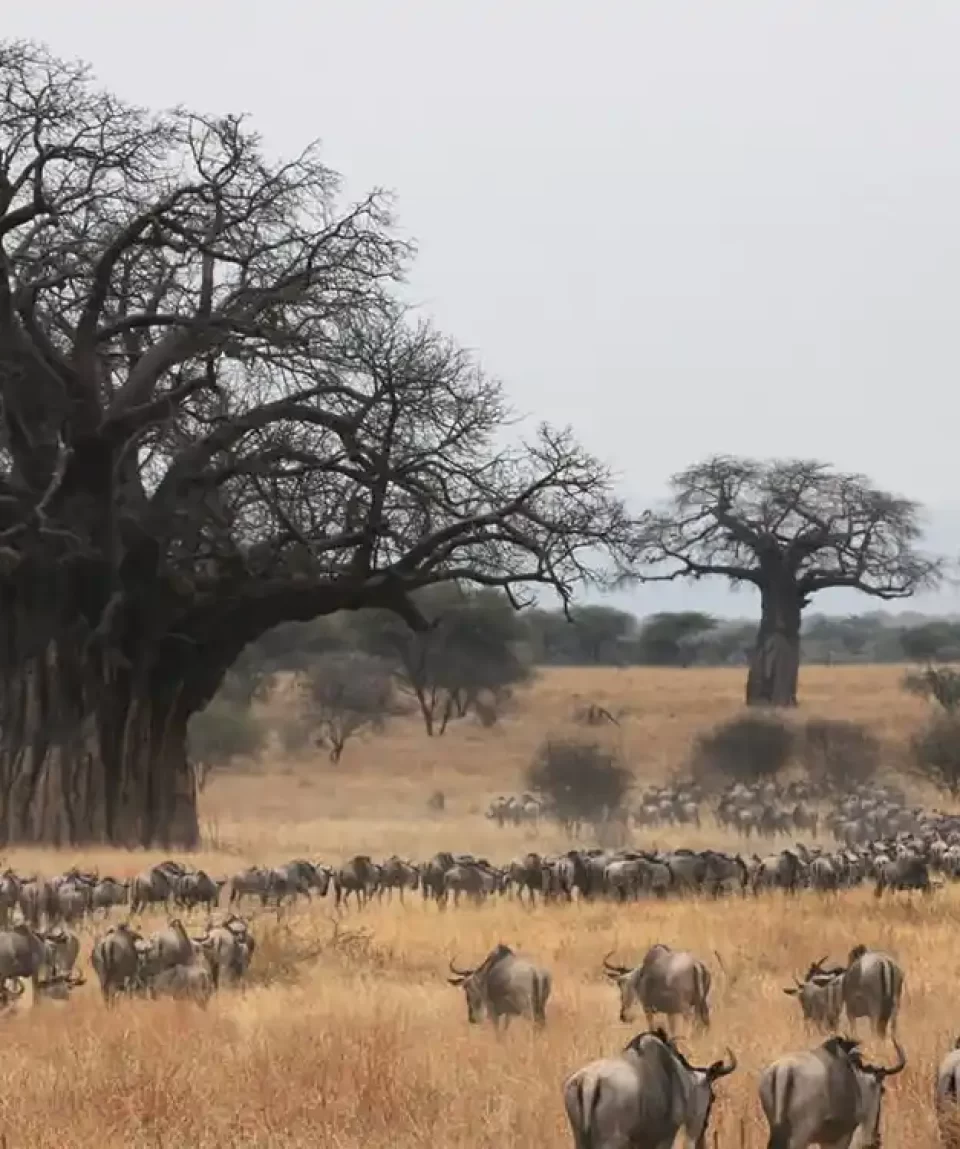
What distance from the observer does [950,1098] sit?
6.70 meters

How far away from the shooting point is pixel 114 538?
22016 millimetres

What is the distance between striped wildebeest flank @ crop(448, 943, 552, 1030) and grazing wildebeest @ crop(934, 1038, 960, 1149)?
312cm

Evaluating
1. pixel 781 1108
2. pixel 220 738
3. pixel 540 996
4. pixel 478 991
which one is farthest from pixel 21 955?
pixel 220 738

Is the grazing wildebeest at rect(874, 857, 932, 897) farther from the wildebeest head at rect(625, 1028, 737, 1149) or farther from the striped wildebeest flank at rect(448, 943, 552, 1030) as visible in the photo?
the wildebeest head at rect(625, 1028, 737, 1149)

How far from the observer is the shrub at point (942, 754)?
118ft

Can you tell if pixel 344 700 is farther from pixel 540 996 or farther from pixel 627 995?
pixel 540 996

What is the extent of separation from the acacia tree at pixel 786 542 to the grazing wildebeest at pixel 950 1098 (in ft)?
159

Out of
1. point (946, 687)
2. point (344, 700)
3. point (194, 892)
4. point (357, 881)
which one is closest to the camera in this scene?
point (194, 892)

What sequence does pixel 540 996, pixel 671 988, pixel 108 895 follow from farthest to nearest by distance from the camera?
pixel 108 895, pixel 671 988, pixel 540 996

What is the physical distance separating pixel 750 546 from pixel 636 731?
7.86m

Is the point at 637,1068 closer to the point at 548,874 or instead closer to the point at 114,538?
the point at 548,874

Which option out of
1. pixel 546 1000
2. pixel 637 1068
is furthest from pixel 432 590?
pixel 637 1068

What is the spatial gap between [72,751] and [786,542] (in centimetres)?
3758

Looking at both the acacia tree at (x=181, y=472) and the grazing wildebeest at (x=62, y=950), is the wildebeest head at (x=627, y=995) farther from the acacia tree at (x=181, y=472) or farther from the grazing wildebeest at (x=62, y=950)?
the acacia tree at (x=181, y=472)
